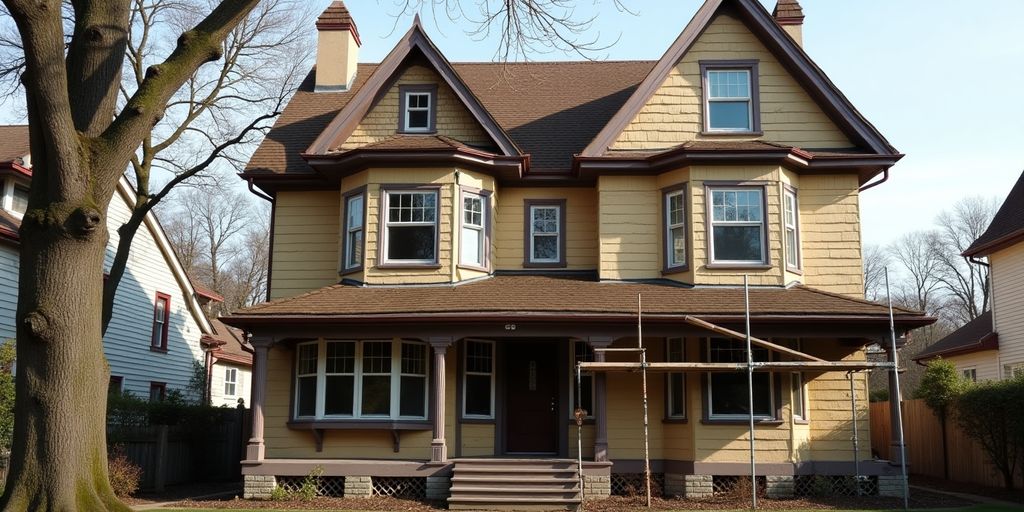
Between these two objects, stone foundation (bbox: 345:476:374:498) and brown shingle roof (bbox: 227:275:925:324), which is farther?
stone foundation (bbox: 345:476:374:498)

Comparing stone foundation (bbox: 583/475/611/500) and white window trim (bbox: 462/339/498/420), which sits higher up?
white window trim (bbox: 462/339/498/420)

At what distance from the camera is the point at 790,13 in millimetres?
21016

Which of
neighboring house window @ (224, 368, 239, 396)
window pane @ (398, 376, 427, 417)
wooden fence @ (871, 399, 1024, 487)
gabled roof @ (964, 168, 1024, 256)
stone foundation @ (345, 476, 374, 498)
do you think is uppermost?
gabled roof @ (964, 168, 1024, 256)

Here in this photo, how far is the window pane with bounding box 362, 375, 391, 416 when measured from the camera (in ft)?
57.0

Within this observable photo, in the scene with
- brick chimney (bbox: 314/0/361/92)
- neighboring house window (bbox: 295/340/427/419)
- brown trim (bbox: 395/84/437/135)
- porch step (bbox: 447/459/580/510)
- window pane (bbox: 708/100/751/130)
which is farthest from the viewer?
brick chimney (bbox: 314/0/361/92)

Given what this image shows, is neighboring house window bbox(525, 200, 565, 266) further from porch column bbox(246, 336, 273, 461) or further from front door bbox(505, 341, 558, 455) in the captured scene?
porch column bbox(246, 336, 273, 461)

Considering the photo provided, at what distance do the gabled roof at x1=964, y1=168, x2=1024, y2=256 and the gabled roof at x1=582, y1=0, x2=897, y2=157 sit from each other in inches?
312

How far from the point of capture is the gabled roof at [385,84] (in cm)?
1838

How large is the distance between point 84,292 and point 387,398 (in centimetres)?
804

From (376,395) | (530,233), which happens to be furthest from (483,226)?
(376,395)

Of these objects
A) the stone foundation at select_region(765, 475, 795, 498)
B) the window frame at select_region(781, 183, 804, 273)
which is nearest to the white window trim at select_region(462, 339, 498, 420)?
the stone foundation at select_region(765, 475, 795, 498)

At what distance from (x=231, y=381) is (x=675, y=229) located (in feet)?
72.4

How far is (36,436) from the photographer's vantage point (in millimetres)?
9781

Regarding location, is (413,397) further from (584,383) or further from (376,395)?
(584,383)
